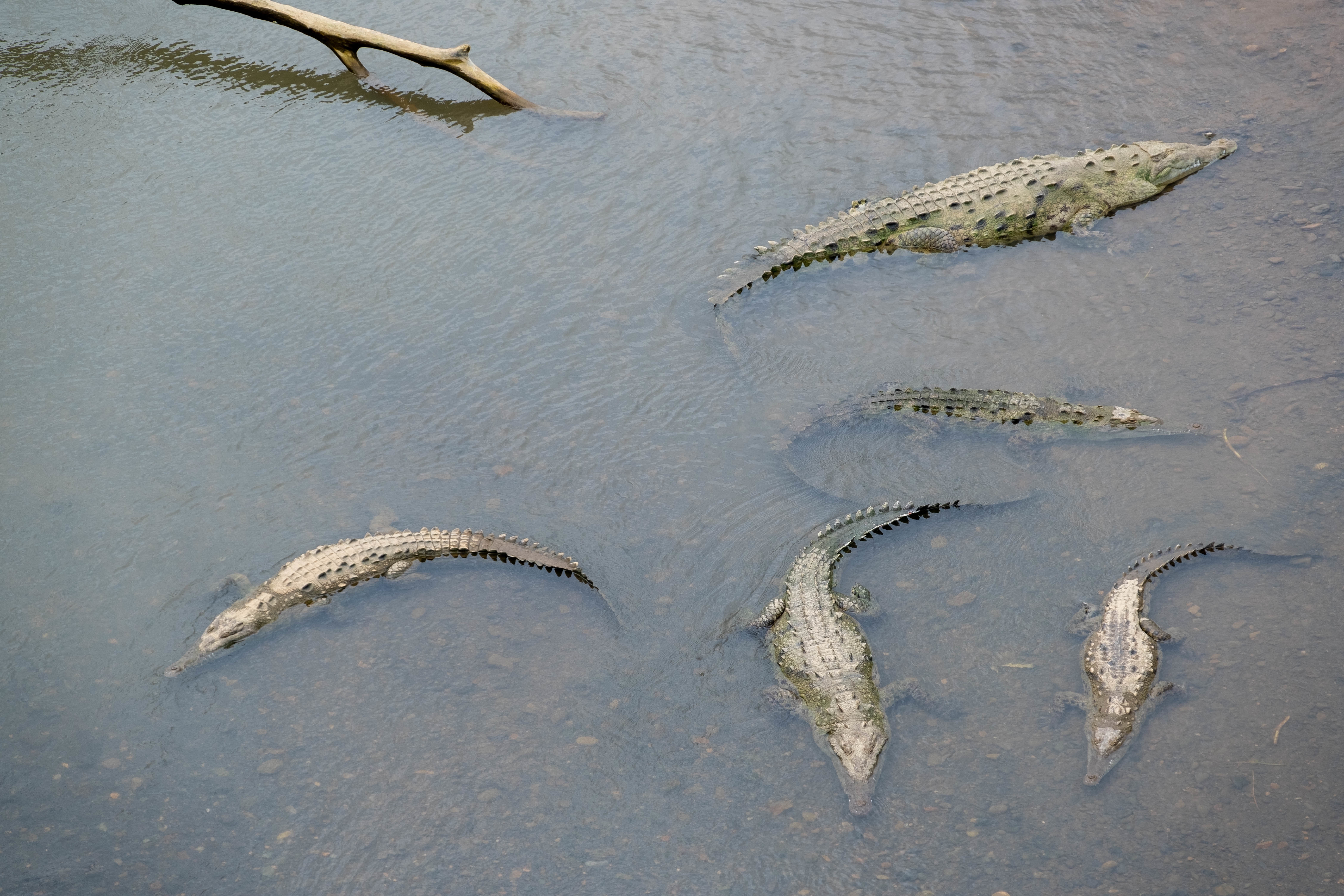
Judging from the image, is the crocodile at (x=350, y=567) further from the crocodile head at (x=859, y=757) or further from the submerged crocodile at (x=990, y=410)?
the submerged crocodile at (x=990, y=410)

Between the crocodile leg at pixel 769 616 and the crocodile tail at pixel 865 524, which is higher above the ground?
the crocodile tail at pixel 865 524

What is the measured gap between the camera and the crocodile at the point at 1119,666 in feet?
15.4

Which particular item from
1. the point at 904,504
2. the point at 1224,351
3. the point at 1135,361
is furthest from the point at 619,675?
the point at 1224,351

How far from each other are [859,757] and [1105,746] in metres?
1.21

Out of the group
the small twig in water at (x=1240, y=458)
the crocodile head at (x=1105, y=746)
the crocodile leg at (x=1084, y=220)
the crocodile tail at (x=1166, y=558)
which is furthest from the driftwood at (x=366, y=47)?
the crocodile head at (x=1105, y=746)

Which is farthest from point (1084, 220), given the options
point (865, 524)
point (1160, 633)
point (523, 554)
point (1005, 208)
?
point (523, 554)

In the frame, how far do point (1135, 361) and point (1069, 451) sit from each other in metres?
0.94

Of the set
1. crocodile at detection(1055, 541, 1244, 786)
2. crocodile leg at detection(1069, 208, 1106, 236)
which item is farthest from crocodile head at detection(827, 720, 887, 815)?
crocodile leg at detection(1069, 208, 1106, 236)

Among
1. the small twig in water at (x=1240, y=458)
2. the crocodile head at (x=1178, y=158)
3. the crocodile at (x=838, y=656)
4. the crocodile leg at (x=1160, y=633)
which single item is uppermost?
the crocodile head at (x=1178, y=158)

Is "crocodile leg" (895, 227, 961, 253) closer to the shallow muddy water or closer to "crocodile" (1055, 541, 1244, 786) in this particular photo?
the shallow muddy water

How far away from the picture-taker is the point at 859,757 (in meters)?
4.75

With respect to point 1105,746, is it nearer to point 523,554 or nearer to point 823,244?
point 523,554

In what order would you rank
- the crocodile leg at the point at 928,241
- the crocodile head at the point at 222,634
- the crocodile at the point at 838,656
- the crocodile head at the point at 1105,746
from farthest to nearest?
the crocodile leg at the point at 928,241 < the crocodile head at the point at 222,634 < the crocodile at the point at 838,656 < the crocodile head at the point at 1105,746

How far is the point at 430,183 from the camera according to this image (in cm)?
838
